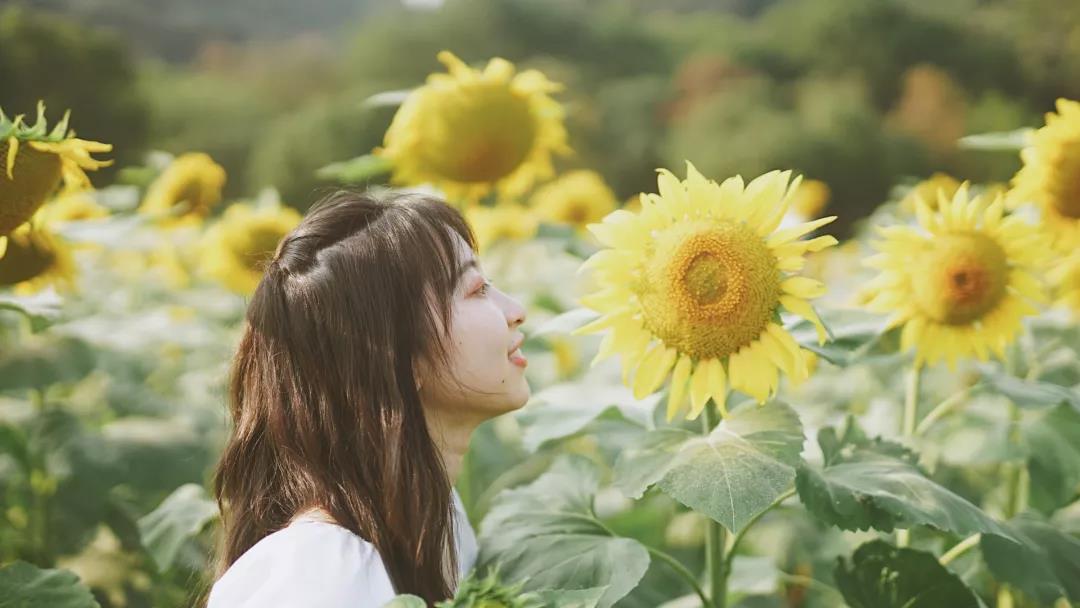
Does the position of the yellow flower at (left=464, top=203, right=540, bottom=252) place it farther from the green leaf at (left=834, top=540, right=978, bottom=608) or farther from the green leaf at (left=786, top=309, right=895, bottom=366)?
the green leaf at (left=834, top=540, right=978, bottom=608)

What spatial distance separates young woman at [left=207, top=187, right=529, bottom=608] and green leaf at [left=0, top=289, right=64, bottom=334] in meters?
0.32

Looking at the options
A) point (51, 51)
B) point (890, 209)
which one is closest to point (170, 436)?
point (890, 209)

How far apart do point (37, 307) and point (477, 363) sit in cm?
68

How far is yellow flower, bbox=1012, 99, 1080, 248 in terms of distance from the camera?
69.0 inches

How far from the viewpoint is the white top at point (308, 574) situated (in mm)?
1155

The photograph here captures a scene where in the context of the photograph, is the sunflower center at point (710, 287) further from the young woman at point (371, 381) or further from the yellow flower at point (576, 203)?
the yellow flower at point (576, 203)

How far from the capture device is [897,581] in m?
1.51

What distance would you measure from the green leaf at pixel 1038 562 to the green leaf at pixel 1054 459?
0.28 ft

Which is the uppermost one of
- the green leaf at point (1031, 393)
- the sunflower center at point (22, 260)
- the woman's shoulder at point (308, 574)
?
the sunflower center at point (22, 260)

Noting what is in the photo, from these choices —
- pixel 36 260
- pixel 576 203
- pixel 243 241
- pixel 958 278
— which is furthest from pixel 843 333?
pixel 576 203

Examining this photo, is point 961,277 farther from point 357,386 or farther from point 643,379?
point 357,386

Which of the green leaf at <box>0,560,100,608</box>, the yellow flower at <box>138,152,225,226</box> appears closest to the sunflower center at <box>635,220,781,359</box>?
the green leaf at <box>0,560,100,608</box>

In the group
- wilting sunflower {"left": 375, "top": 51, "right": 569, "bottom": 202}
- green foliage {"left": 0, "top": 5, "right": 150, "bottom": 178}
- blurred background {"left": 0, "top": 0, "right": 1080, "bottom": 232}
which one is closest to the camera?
wilting sunflower {"left": 375, "top": 51, "right": 569, "bottom": 202}

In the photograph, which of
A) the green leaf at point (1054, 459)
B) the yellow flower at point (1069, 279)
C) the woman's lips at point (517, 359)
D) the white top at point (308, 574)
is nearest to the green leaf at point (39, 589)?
the white top at point (308, 574)
